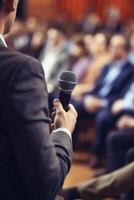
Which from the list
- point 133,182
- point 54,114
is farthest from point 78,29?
point 54,114

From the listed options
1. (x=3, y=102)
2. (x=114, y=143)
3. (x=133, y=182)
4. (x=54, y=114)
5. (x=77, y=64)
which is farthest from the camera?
(x=77, y=64)

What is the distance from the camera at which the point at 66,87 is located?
5.82 ft

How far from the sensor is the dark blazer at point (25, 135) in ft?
4.77

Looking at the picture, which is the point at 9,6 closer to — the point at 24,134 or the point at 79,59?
the point at 24,134

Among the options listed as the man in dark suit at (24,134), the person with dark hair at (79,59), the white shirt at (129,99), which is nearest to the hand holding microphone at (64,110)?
the man in dark suit at (24,134)

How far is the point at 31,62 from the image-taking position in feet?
4.91

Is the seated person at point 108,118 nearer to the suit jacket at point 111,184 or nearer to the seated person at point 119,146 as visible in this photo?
the seated person at point 119,146

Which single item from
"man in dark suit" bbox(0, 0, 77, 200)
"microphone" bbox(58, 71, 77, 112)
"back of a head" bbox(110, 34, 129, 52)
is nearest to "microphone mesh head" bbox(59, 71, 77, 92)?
"microphone" bbox(58, 71, 77, 112)

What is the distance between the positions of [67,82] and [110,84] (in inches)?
156

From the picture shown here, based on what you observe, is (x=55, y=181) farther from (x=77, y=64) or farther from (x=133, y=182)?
(x=77, y=64)

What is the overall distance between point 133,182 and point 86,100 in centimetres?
271

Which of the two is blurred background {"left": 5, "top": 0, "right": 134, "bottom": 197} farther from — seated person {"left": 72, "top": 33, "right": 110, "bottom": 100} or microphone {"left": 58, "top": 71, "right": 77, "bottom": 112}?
microphone {"left": 58, "top": 71, "right": 77, "bottom": 112}

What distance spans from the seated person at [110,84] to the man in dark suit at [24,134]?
13.3 feet

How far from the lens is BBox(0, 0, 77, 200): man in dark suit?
1454 mm
